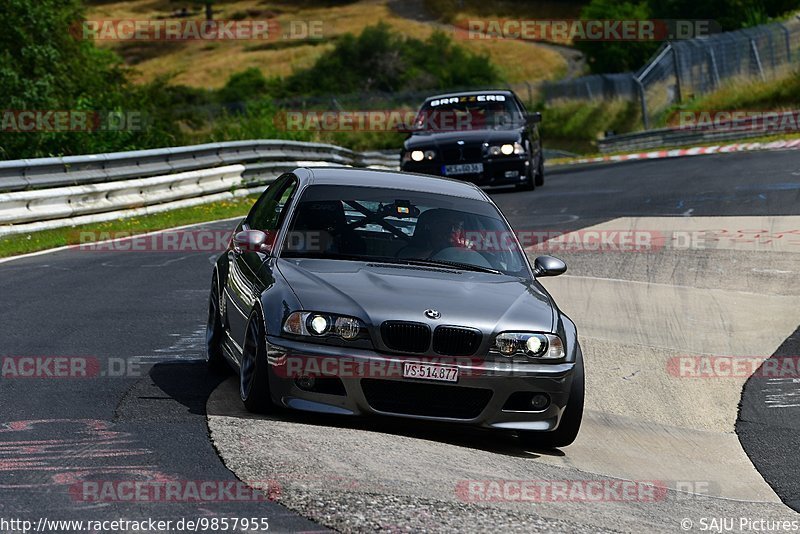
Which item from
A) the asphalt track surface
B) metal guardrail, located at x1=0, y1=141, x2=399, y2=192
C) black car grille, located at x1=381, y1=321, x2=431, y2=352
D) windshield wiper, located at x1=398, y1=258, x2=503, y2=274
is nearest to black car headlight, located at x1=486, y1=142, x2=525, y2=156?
metal guardrail, located at x1=0, y1=141, x2=399, y2=192

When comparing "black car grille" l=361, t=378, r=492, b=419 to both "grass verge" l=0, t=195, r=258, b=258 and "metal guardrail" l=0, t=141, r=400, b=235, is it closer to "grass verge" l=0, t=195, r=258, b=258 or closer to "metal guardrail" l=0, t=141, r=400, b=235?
"grass verge" l=0, t=195, r=258, b=258

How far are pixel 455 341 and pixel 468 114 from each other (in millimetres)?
16051

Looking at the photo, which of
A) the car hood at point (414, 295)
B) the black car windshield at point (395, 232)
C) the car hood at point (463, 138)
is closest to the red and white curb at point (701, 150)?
the car hood at point (463, 138)

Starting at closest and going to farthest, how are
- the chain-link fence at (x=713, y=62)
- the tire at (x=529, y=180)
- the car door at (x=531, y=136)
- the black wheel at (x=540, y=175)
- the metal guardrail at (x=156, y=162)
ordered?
the metal guardrail at (x=156, y=162) < the tire at (x=529, y=180) < the car door at (x=531, y=136) < the black wheel at (x=540, y=175) < the chain-link fence at (x=713, y=62)

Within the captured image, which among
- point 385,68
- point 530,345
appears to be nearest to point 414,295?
point 530,345

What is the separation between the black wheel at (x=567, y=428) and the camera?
24.7 ft

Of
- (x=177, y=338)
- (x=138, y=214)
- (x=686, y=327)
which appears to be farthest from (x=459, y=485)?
(x=138, y=214)

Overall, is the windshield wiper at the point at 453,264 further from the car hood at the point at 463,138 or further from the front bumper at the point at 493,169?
the car hood at the point at 463,138

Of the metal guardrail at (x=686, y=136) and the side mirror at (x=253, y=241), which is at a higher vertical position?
the side mirror at (x=253, y=241)

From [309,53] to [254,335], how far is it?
104 metres

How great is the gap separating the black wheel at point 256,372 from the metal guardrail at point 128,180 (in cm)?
1009

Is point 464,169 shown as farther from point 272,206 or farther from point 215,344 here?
point 215,344

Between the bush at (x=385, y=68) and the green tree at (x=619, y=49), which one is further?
the bush at (x=385, y=68)

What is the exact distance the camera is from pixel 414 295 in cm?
728
